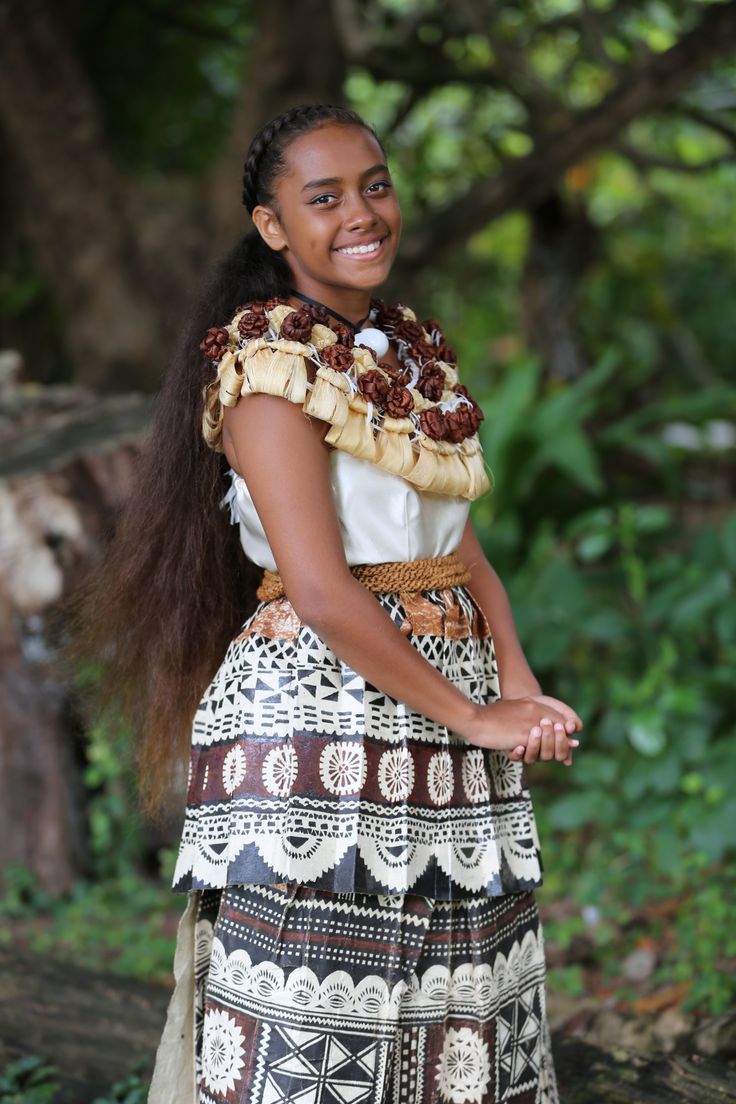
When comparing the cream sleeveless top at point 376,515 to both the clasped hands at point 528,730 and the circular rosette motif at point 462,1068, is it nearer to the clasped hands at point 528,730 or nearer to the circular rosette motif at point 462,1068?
the clasped hands at point 528,730

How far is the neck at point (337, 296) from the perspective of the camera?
1.85m

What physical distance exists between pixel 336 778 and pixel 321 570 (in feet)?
0.99

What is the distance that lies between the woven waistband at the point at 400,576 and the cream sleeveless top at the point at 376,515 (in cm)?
1

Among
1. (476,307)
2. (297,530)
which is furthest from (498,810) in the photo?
(476,307)

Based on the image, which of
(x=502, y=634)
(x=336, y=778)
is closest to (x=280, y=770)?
(x=336, y=778)

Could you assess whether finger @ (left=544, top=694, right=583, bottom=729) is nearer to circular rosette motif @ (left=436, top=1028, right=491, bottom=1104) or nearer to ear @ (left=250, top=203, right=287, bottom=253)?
circular rosette motif @ (left=436, top=1028, right=491, bottom=1104)

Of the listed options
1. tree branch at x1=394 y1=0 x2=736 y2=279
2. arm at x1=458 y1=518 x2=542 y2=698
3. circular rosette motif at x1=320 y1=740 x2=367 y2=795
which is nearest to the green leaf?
arm at x1=458 y1=518 x2=542 y2=698

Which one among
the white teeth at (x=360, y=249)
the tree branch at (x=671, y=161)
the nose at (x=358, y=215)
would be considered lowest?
the white teeth at (x=360, y=249)

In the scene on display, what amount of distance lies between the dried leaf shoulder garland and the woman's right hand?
0.33m

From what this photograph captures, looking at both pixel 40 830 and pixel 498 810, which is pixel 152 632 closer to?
pixel 498 810

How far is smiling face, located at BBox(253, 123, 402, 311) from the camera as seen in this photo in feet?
5.81

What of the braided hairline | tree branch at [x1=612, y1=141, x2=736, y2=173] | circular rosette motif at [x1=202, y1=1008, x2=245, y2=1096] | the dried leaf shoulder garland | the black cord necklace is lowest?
circular rosette motif at [x1=202, y1=1008, x2=245, y2=1096]

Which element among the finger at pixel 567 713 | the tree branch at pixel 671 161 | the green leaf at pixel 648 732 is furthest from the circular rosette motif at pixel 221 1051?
the tree branch at pixel 671 161

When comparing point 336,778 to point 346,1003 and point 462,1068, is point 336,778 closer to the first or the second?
point 346,1003
